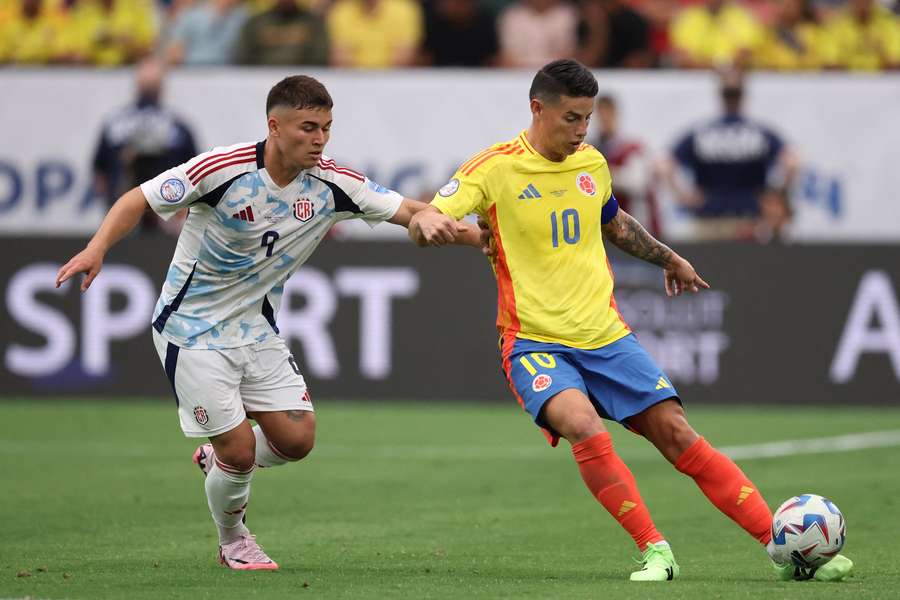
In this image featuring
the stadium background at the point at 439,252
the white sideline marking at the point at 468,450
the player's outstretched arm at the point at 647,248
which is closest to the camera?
the player's outstretched arm at the point at 647,248

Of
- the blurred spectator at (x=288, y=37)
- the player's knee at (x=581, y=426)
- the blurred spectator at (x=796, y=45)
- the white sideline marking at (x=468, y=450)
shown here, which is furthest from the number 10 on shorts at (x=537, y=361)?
the blurred spectator at (x=796, y=45)

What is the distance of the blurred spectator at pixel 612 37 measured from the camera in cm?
1988

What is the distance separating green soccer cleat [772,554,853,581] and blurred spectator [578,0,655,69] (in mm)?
13036

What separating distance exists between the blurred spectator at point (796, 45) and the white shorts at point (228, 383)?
12978 millimetres

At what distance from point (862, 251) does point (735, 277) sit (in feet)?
4.10

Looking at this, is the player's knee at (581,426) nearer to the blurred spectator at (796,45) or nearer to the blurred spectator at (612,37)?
the blurred spectator at (612,37)

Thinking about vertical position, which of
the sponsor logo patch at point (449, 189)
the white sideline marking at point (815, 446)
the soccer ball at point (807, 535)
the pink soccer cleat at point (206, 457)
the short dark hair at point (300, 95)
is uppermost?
the short dark hair at point (300, 95)

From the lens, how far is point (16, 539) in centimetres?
873

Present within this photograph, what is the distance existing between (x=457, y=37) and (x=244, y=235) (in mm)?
12971

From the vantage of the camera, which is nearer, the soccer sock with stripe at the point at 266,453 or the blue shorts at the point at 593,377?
the blue shorts at the point at 593,377

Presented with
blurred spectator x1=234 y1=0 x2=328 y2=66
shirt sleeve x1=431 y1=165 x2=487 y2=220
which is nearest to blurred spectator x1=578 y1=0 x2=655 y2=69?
blurred spectator x1=234 y1=0 x2=328 y2=66

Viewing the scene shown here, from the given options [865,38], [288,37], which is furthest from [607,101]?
[288,37]

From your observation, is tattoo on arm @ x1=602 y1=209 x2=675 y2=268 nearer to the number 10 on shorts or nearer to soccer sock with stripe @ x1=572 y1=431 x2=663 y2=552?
the number 10 on shorts

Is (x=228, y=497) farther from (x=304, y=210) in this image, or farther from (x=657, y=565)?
(x=657, y=565)
